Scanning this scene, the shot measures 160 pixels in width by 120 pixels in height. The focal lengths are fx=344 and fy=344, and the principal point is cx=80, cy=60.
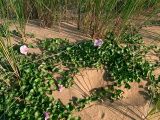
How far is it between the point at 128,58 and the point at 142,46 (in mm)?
309

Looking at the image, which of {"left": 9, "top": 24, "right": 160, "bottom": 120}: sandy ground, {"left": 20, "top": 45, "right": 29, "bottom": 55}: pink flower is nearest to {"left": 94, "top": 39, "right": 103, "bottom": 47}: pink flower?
{"left": 9, "top": 24, "right": 160, "bottom": 120}: sandy ground

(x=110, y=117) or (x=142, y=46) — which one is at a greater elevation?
(x=142, y=46)

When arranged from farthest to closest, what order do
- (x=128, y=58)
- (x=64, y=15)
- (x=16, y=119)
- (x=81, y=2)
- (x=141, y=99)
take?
1. (x=64, y=15)
2. (x=81, y=2)
3. (x=128, y=58)
4. (x=141, y=99)
5. (x=16, y=119)

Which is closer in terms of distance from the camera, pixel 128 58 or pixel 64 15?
pixel 128 58

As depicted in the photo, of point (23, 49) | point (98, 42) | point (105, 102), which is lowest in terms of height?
point (105, 102)

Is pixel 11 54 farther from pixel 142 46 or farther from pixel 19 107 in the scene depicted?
pixel 142 46

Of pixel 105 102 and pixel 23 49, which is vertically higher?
pixel 23 49

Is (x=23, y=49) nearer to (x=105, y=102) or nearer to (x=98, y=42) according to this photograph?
(x=98, y=42)

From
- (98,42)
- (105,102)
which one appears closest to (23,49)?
(98,42)

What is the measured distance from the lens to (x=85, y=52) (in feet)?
11.6

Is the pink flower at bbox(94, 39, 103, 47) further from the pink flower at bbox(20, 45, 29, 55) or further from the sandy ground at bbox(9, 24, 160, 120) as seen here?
the pink flower at bbox(20, 45, 29, 55)

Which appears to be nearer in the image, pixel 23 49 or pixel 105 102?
pixel 105 102

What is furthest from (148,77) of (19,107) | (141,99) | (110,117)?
(19,107)

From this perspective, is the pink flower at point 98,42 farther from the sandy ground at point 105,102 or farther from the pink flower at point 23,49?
the pink flower at point 23,49
